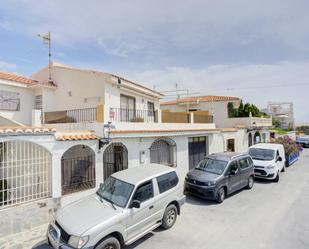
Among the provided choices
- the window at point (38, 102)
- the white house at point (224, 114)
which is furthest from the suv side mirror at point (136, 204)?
the white house at point (224, 114)

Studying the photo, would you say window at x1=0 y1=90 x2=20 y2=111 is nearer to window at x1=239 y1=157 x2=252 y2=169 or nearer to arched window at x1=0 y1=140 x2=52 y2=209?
arched window at x1=0 y1=140 x2=52 y2=209

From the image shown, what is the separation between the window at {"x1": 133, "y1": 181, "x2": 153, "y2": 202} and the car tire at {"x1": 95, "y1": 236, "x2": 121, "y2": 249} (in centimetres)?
112

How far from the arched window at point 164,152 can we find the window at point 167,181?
3.77 meters

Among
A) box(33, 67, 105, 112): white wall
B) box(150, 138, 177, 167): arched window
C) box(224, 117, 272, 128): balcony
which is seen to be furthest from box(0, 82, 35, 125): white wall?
box(224, 117, 272, 128): balcony

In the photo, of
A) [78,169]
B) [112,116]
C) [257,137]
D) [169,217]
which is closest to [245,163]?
[169,217]

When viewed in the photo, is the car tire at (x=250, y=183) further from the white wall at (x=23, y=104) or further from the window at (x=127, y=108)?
the white wall at (x=23, y=104)

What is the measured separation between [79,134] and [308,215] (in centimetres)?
933

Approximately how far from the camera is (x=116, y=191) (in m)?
6.12

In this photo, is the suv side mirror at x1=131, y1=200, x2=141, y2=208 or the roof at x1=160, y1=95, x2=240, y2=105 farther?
the roof at x1=160, y1=95, x2=240, y2=105

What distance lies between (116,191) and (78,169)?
2.98 metres

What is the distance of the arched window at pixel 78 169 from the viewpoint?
26.2ft

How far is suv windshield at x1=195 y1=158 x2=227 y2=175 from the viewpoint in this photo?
9.80m

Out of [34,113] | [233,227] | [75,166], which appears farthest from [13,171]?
[233,227]

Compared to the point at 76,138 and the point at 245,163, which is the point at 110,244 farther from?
the point at 245,163
